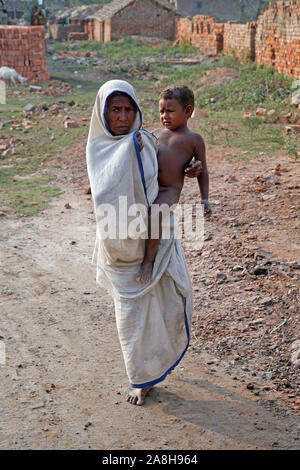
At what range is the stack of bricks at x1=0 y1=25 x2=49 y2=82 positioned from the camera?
589 inches

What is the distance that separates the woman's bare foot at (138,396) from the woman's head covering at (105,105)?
4.35 ft

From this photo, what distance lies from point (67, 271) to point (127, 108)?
2.40 metres

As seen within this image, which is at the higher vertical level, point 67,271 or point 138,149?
point 138,149

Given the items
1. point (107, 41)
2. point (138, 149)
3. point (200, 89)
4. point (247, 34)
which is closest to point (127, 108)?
point (138, 149)

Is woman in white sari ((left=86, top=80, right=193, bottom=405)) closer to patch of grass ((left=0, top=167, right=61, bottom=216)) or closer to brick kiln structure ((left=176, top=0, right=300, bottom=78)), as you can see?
patch of grass ((left=0, top=167, right=61, bottom=216))

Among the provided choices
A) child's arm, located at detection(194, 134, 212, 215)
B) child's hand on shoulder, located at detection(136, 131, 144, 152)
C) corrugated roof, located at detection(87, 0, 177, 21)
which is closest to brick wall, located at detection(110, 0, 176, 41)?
corrugated roof, located at detection(87, 0, 177, 21)

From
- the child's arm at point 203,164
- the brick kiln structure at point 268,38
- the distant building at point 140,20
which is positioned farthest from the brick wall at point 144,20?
the child's arm at point 203,164

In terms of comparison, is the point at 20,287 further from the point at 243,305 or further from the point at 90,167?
the point at 90,167

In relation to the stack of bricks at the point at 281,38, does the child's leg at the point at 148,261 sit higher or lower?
lower

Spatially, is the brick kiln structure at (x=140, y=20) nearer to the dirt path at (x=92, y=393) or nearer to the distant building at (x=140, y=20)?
the distant building at (x=140, y=20)

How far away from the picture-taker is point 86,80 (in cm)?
1684

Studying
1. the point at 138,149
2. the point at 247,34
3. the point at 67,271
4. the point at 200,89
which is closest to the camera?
the point at 138,149

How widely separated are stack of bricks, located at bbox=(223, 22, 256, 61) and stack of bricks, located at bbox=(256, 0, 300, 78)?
1.52 ft

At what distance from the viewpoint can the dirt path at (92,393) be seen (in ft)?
8.29
